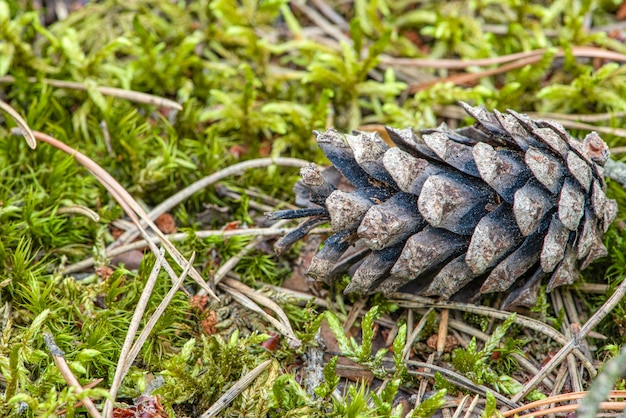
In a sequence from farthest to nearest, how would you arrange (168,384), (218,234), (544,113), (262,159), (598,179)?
1. (544,113)
2. (262,159)
3. (218,234)
4. (598,179)
5. (168,384)

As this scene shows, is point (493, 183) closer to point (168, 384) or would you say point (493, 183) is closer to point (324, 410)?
point (324, 410)

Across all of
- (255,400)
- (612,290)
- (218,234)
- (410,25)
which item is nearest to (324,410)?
(255,400)

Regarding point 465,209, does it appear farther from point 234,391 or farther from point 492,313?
point 234,391

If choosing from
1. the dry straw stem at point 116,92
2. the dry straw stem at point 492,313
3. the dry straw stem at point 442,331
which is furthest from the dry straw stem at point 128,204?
the dry straw stem at point 442,331

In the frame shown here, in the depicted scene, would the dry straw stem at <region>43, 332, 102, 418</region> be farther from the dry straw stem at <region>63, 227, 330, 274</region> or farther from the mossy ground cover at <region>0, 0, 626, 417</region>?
the dry straw stem at <region>63, 227, 330, 274</region>

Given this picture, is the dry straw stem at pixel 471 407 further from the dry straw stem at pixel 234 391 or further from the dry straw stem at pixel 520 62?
the dry straw stem at pixel 520 62

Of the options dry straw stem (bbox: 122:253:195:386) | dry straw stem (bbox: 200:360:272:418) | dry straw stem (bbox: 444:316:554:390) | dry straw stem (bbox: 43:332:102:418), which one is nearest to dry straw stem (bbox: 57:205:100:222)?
dry straw stem (bbox: 122:253:195:386)
